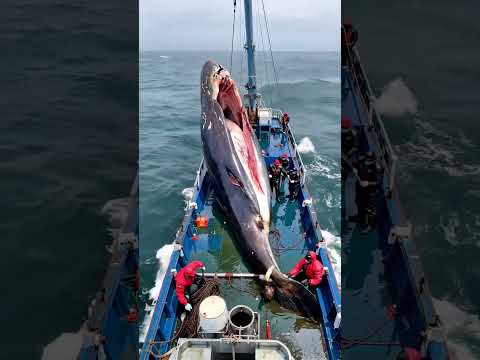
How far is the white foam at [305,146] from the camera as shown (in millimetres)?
32438

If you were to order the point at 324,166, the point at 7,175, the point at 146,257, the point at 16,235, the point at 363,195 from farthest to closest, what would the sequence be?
the point at 324,166 → the point at 146,257 → the point at 363,195 → the point at 7,175 → the point at 16,235

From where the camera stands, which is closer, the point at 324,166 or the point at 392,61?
the point at 392,61

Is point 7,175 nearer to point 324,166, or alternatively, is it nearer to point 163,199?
point 163,199

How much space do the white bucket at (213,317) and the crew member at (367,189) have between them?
486 cm

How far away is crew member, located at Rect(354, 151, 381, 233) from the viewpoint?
913 centimetres

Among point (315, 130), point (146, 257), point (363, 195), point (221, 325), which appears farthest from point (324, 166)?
point (221, 325)

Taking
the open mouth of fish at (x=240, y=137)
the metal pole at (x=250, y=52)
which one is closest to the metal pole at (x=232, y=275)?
the open mouth of fish at (x=240, y=137)

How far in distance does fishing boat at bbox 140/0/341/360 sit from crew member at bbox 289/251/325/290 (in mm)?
281

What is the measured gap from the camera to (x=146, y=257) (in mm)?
17953

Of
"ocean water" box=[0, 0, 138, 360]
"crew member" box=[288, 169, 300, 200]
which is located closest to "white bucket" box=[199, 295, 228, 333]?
"ocean water" box=[0, 0, 138, 360]

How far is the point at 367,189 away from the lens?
9180 millimetres

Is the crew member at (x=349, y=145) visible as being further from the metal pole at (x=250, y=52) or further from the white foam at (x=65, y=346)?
the metal pole at (x=250, y=52)

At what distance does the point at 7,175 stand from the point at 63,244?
2.08m

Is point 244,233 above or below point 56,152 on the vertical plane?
below
